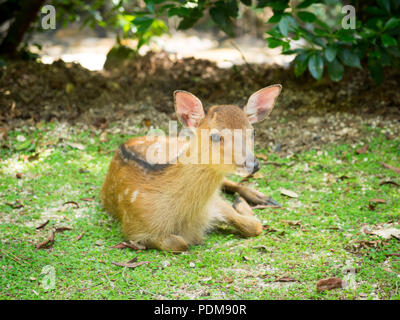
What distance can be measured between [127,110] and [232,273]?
3939 millimetres

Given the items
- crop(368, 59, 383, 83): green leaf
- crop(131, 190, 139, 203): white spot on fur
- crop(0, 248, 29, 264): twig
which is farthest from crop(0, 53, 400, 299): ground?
crop(368, 59, 383, 83): green leaf

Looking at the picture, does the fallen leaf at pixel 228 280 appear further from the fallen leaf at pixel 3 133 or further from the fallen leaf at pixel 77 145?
the fallen leaf at pixel 3 133

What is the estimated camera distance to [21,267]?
12.9 feet

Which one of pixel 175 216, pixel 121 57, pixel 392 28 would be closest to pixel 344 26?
pixel 392 28

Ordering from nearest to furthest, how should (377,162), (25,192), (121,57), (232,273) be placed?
(232,273), (25,192), (377,162), (121,57)

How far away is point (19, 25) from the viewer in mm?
8000

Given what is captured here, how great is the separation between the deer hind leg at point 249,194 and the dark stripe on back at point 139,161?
1.17 meters

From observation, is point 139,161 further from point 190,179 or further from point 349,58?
point 349,58

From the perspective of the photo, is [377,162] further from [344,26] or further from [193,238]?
[193,238]

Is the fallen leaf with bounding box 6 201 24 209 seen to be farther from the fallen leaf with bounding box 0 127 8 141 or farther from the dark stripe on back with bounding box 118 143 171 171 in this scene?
the fallen leaf with bounding box 0 127 8 141

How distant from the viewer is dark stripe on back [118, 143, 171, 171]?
15.0 feet

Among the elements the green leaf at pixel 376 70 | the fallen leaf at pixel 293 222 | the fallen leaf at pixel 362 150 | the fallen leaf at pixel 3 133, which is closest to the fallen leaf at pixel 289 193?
the fallen leaf at pixel 293 222

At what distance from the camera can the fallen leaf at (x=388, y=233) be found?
13.8 feet

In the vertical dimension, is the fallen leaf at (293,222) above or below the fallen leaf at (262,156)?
below
